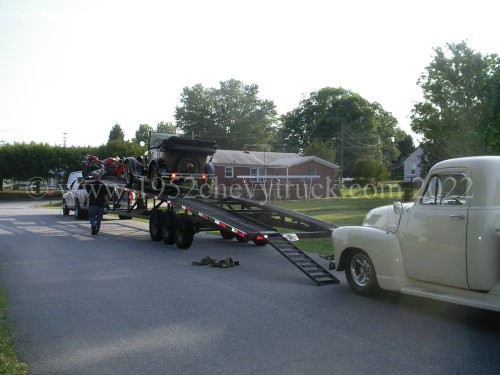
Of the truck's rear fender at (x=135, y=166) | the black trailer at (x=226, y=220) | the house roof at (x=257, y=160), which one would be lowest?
the black trailer at (x=226, y=220)

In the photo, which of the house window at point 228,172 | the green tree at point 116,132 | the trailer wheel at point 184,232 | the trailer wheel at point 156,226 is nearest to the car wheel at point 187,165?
the trailer wheel at point 156,226

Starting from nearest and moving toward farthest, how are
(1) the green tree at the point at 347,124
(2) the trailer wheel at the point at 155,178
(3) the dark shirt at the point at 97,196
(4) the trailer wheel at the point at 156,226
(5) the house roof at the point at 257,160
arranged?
(4) the trailer wheel at the point at 156,226 → (2) the trailer wheel at the point at 155,178 → (3) the dark shirt at the point at 97,196 → (5) the house roof at the point at 257,160 → (1) the green tree at the point at 347,124

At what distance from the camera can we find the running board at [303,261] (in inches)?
329

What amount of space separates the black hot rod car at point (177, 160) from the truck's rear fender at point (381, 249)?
816 cm

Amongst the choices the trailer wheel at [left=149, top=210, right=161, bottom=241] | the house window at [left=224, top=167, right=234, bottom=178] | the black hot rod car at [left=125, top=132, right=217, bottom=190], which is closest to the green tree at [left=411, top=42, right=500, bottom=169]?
the black hot rod car at [left=125, top=132, right=217, bottom=190]

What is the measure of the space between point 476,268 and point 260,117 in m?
79.4

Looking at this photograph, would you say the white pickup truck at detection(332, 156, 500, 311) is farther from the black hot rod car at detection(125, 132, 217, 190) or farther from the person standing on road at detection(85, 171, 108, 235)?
the person standing on road at detection(85, 171, 108, 235)

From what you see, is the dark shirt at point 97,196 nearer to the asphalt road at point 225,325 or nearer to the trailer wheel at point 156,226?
the trailer wheel at point 156,226

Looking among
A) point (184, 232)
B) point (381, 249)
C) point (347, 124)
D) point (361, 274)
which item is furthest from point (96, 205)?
point (347, 124)

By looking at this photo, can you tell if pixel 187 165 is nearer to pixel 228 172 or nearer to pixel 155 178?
pixel 155 178

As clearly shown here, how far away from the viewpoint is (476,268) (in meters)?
5.58

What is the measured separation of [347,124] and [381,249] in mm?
66995

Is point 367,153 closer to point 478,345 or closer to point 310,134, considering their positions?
point 310,134

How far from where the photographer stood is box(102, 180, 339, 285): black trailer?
30.7 ft
